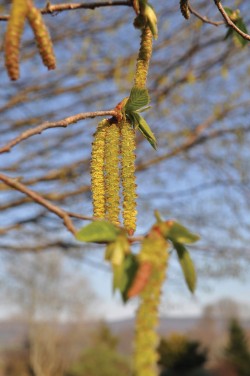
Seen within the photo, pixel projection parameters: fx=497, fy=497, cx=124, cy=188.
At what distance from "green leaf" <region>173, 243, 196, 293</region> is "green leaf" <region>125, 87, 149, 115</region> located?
1.02 ft

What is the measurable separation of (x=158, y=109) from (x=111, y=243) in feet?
12.8

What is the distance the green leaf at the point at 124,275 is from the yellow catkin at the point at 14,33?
0.96ft

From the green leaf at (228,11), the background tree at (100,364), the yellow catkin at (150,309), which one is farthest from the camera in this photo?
the background tree at (100,364)

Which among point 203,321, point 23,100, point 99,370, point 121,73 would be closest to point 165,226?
point 121,73

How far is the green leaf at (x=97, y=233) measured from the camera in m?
0.59

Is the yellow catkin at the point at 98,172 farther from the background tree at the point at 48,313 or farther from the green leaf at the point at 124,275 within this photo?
the background tree at the point at 48,313

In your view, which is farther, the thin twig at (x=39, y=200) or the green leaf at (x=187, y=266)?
the thin twig at (x=39, y=200)

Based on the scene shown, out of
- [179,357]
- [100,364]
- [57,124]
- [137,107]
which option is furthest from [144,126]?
[100,364]

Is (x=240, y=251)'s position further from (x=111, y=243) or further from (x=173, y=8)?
(x=111, y=243)

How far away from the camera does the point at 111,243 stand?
0.59 metres

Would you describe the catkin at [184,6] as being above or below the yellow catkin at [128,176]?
above

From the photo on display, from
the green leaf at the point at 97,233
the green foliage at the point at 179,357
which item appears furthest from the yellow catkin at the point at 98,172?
the green foliage at the point at 179,357

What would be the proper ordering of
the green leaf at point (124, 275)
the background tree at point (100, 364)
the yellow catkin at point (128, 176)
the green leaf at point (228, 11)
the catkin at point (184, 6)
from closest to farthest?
the green leaf at point (124, 275) → the yellow catkin at point (128, 176) → the catkin at point (184, 6) → the green leaf at point (228, 11) → the background tree at point (100, 364)

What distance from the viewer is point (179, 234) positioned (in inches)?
23.2
